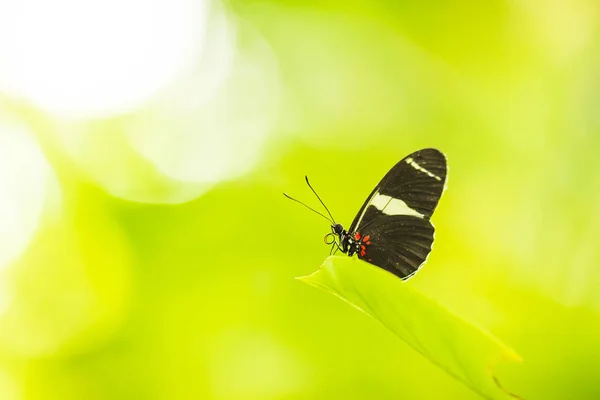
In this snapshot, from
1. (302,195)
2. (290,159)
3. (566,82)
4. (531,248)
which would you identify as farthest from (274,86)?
(531,248)

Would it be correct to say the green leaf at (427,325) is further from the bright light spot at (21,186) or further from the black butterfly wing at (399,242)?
the bright light spot at (21,186)

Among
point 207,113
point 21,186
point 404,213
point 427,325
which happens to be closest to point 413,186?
point 404,213

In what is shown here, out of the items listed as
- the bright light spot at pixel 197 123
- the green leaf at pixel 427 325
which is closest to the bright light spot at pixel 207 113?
the bright light spot at pixel 197 123

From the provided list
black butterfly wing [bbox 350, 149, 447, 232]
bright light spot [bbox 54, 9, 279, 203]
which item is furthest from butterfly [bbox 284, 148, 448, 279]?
bright light spot [bbox 54, 9, 279, 203]

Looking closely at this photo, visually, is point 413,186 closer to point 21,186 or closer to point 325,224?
point 325,224

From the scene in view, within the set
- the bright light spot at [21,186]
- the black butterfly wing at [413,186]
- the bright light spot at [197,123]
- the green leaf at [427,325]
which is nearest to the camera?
the green leaf at [427,325]

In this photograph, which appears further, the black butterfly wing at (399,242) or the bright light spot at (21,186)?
the bright light spot at (21,186)

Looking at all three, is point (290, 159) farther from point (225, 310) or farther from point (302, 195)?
point (225, 310)
